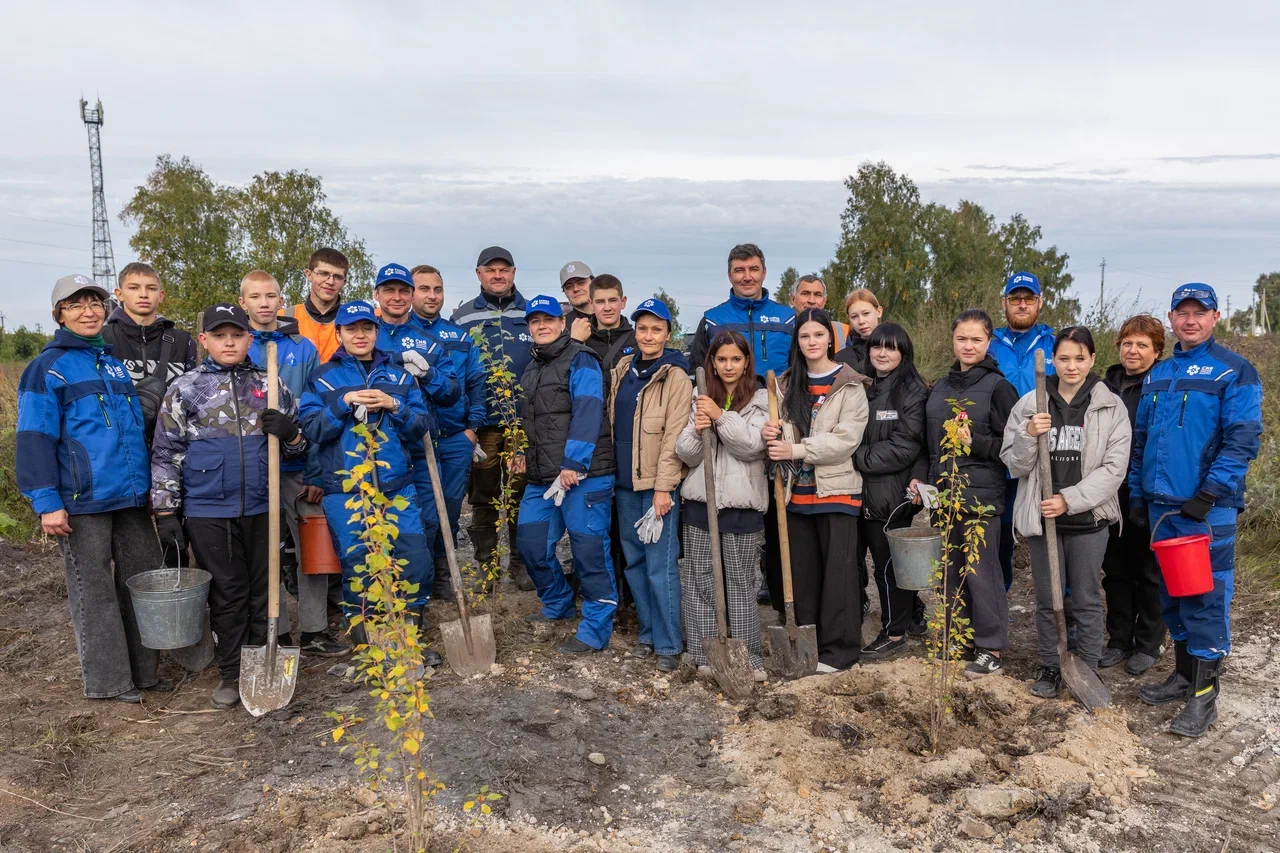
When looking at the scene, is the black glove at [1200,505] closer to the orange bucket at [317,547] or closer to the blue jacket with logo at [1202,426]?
the blue jacket with logo at [1202,426]

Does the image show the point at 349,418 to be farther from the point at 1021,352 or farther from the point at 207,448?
the point at 1021,352

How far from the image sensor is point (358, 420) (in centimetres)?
480

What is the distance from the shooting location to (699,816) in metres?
3.73

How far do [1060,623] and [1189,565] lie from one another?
0.69 meters

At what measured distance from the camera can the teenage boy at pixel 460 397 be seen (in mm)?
6125

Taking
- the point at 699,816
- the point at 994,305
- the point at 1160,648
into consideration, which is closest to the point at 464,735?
the point at 699,816

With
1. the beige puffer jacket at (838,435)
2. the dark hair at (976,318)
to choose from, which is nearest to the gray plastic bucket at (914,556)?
the beige puffer jacket at (838,435)

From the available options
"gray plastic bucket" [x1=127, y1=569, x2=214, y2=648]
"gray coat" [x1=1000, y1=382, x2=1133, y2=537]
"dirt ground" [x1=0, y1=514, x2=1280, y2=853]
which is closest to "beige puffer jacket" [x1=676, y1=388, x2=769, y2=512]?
"dirt ground" [x1=0, y1=514, x2=1280, y2=853]

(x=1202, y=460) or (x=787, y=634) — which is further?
(x=787, y=634)

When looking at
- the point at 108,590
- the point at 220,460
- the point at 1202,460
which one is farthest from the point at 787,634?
the point at 108,590

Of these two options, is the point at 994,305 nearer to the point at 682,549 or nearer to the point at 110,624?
the point at 682,549

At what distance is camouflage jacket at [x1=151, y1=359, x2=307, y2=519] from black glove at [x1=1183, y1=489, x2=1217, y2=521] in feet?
16.0

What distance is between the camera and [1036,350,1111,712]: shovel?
14.9ft

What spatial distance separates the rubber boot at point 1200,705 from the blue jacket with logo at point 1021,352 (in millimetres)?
1817
